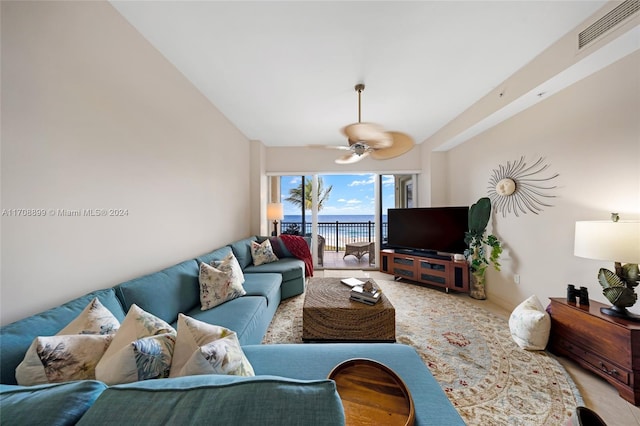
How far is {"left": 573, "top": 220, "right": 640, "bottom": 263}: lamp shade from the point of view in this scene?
1.47 meters

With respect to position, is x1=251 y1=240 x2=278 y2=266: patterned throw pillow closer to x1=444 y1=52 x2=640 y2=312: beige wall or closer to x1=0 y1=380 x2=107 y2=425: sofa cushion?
x1=0 y1=380 x2=107 y2=425: sofa cushion

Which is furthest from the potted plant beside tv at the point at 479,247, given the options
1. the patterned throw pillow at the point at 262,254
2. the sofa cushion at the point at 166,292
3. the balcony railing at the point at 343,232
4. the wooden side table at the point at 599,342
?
the sofa cushion at the point at 166,292

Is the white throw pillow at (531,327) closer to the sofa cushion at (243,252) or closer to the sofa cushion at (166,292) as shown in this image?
the sofa cushion at (166,292)

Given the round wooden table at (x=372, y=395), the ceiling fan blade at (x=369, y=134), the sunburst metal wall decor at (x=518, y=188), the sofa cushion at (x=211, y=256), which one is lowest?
the round wooden table at (x=372, y=395)

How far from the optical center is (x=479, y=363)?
1.80 meters

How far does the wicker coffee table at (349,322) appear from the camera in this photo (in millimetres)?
1984

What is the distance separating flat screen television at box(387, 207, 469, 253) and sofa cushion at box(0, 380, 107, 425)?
12.8 ft

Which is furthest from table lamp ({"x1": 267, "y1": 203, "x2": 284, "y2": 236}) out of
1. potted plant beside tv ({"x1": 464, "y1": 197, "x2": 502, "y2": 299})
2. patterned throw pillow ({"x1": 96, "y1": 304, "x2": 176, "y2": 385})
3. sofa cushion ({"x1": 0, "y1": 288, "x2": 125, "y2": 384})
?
Answer: patterned throw pillow ({"x1": 96, "y1": 304, "x2": 176, "y2": 385})

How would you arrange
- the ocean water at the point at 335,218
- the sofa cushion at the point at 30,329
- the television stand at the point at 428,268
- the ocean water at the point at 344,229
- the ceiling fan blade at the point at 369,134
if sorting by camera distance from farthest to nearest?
the ocean water at the point at 344,229 < the ocean water at the point at 335,218 < the television stand at the point at 428,268 < the ceiling fan blade at the point at 369,134 < the sofa cushion at the point at 30,329

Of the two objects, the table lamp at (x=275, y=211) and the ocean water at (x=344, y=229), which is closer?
the table lamp at (x=275, y=211)

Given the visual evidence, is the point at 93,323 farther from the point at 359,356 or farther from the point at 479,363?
the point at 479,363

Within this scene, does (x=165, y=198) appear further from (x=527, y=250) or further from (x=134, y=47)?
(x=527, y=250)

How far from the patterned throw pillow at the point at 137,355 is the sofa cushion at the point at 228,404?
276mm

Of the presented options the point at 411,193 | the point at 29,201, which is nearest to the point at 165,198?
the point at 29,201
